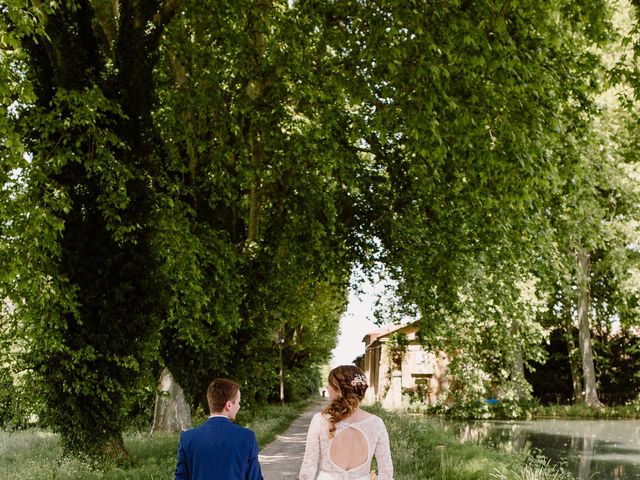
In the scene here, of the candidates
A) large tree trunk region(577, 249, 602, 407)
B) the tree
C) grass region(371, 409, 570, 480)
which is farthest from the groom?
large tree trunk region(577, 249, 602, 407)

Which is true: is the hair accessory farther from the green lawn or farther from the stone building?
the stone building

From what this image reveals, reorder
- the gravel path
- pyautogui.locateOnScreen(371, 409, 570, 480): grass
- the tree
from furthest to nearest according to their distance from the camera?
the gravel path, pyautogui.locateOnScreen(371, 409, 570, 480): grass, the tree

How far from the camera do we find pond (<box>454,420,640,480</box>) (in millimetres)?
19156

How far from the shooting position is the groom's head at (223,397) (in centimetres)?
454

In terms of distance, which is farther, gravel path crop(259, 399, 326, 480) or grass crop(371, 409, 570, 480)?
gravel path crop(259, 399, 326, 480)

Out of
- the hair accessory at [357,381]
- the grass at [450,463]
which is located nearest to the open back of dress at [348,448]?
the hair accessory at [357,381]

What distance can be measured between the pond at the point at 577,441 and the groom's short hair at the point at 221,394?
36.0ft

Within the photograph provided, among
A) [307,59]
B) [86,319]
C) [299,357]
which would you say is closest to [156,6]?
[307,59]

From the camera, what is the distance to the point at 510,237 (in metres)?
15.6

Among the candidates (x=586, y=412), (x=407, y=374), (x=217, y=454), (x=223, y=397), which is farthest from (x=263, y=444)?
(x=407, y=374)

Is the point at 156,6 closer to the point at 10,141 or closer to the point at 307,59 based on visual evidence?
the point at 307,59

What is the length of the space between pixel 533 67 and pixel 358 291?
10.8 meters

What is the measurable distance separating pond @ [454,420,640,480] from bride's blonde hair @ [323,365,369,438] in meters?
10.7

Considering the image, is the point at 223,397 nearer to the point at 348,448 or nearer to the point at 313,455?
the point at 313,455
